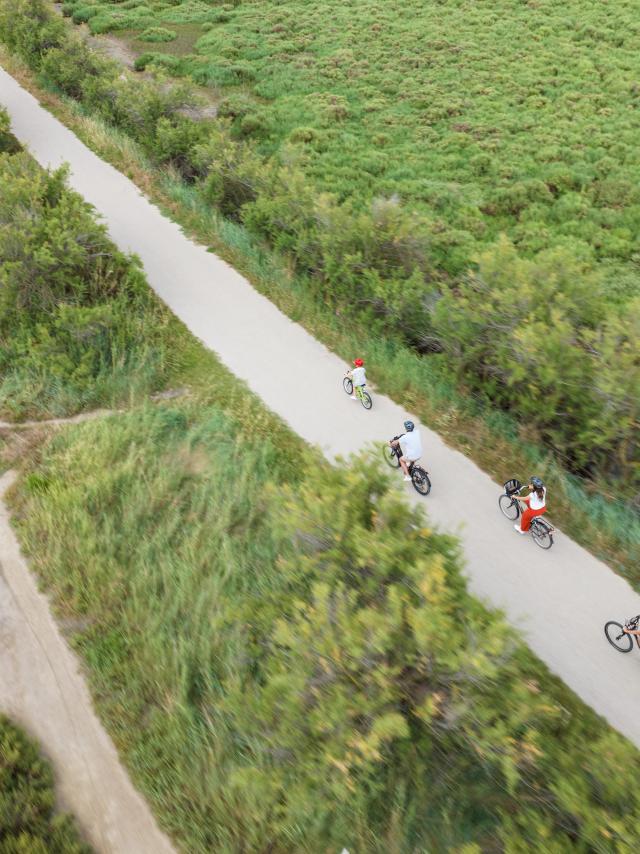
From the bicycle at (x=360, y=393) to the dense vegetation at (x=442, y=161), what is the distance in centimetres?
169

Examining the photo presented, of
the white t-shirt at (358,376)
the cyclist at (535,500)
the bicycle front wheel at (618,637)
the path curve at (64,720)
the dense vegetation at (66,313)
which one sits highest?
the cyclist at (535,500)

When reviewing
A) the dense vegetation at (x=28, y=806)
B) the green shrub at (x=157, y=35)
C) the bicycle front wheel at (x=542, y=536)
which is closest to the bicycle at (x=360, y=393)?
the bicycle front wheel at (x=542, y=536)

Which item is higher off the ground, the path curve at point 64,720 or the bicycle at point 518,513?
the bicycle at point 518,513

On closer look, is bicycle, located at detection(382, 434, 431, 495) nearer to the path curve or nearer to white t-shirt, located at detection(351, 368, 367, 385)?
white t-shirt, located at detection(351, 368, 367, 385)

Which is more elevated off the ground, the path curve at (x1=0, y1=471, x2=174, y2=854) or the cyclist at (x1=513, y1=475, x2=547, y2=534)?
the cyclist at (x1=513, y1=475, x2=547, y2=534)

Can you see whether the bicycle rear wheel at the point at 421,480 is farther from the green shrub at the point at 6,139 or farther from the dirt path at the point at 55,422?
the green shrub at the point at 6,139

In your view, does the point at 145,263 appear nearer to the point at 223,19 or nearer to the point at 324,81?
the point at 324,81

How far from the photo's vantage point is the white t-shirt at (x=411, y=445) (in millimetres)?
9195

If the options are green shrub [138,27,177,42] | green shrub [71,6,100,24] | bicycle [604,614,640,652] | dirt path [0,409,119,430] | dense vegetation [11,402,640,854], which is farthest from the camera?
green shrub [71,6,100,24]

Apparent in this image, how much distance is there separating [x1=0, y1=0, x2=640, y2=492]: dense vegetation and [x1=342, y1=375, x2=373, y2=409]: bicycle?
1.69 metres

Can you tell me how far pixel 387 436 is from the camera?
1073 cm

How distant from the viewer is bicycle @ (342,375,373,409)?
11070 mm

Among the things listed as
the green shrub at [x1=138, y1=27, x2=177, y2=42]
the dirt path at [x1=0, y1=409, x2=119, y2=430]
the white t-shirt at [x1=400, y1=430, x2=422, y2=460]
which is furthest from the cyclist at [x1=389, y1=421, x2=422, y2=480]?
the green shrub at [x1=138, y1=27, x2=177, y2=42]

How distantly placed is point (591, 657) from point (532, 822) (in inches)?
107
